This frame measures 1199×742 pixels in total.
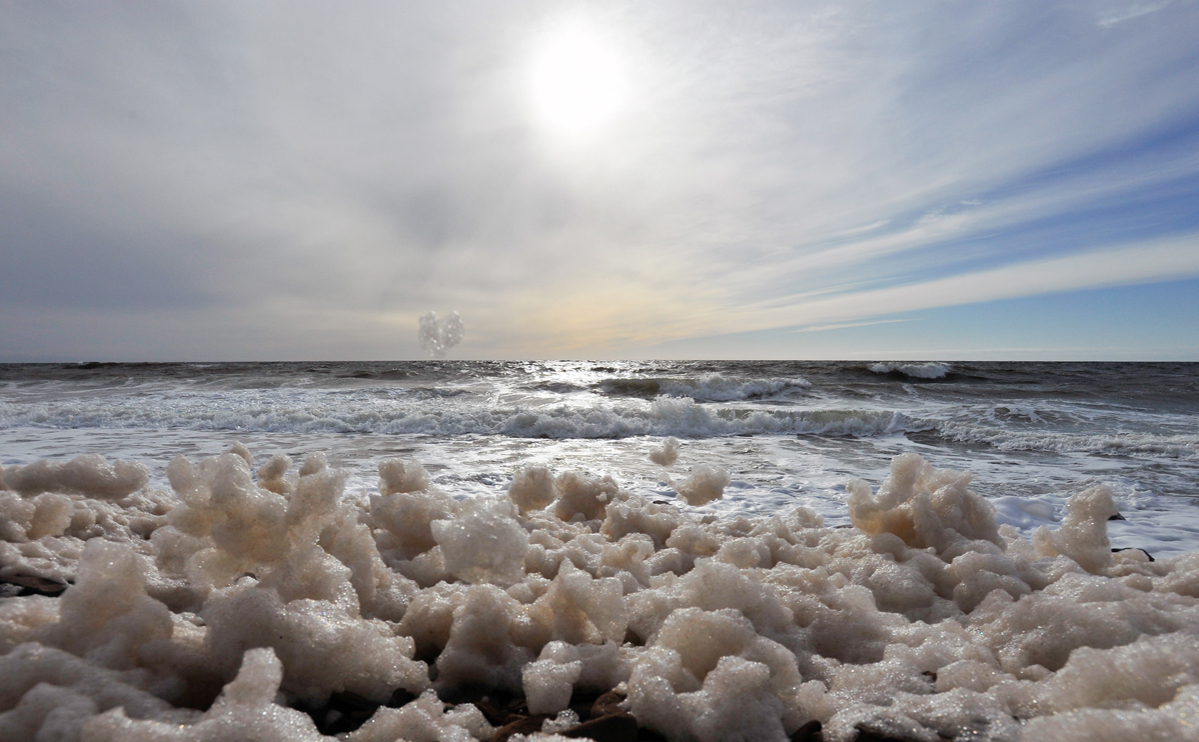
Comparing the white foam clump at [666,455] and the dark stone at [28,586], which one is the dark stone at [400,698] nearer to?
the dark stone at [28,586]

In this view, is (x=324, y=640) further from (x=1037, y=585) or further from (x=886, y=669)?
(x=1037, y=585)

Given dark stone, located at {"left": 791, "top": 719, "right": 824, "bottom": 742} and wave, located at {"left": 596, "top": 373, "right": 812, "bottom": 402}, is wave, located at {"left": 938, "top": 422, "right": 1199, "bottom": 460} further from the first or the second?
dark stone, located at {"left": 791, "top": 719, "right": 824, "bottom": 742}

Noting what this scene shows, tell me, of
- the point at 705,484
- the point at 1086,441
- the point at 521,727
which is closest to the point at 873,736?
the point at 521,727

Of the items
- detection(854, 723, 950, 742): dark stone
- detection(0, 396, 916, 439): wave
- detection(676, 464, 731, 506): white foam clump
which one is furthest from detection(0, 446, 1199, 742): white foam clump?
detection(0, 396, 916, 439): wave

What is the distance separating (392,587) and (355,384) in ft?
68.0

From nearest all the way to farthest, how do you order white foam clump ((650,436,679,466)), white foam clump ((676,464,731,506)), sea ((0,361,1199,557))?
1. white foam clump ((676,464,731,506))
2. white foam clump ((650,436,679,466))
3. sea ((0,361,1199,557))

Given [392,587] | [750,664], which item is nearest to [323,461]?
[392,587]

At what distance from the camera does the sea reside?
211 inches

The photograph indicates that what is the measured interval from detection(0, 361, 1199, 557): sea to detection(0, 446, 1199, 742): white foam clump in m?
2.25

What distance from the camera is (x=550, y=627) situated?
5.48ft

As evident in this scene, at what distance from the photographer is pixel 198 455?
7082mm

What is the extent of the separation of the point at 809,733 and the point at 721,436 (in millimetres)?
9382

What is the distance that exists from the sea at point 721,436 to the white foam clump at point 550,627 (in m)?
2.25

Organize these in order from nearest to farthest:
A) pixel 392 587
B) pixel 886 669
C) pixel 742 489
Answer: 1. pixel 886 669
2. pixel 392 587
3. pixel 742 489
